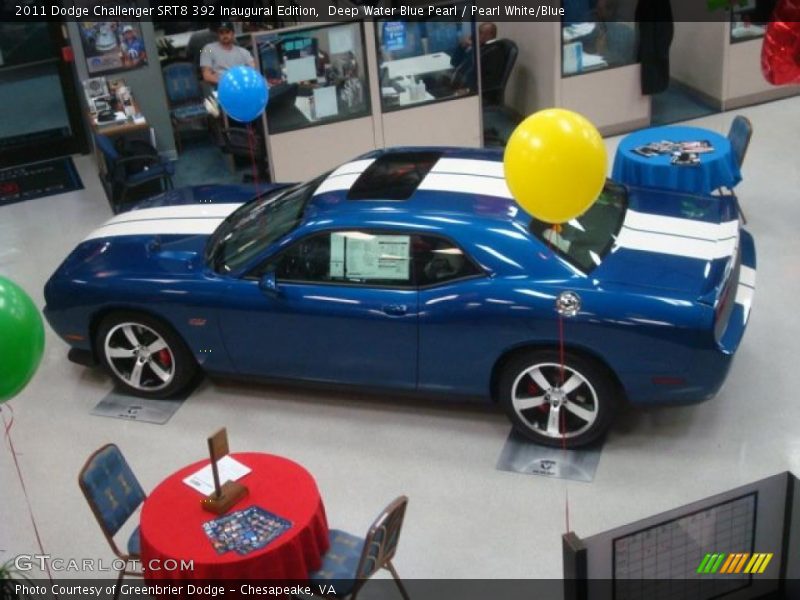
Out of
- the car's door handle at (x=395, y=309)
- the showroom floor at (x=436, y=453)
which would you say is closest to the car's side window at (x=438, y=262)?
the car's door handle at (x=395, y=309)

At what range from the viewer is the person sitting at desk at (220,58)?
951 centimetres

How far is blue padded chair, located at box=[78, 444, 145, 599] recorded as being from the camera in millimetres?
4723

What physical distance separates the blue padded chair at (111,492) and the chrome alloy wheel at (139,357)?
1514 mm

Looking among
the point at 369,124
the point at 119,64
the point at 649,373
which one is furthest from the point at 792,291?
the point at 119,64

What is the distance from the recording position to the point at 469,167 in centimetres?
616

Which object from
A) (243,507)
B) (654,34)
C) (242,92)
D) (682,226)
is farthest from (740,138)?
(243,507)

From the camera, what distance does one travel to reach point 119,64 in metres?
9.81

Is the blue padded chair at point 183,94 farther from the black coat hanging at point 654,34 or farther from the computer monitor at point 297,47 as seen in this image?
the black coat hanging at point 654,34

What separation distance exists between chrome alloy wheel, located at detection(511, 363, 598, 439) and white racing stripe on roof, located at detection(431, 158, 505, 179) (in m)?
1.13

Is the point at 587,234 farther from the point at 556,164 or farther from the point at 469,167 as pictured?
the point at 556,164

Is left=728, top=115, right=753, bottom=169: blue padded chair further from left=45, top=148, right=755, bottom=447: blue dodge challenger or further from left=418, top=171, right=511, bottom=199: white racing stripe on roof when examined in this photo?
left=418, top=171, right=511, bottom=199: white racing stripe on roof

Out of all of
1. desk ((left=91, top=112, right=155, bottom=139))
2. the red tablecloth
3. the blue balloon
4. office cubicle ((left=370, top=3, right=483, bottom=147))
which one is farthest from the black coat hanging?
the red tablecloth

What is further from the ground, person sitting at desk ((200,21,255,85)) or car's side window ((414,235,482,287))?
person sitting at desk ((200,21,255,85))

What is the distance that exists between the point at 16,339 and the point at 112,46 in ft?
19.7
